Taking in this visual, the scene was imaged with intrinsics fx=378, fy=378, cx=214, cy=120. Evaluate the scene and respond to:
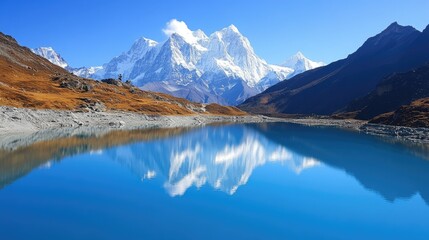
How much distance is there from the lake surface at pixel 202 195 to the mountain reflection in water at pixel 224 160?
15cm

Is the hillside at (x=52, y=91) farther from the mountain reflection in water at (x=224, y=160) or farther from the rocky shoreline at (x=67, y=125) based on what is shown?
the mountain reflection in water at (x=224, y=160)

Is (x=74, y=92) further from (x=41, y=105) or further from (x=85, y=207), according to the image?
(x=85, y=207)

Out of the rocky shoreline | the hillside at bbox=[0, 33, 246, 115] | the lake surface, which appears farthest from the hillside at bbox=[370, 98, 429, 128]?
the hillside at bbox=[0, 33, 246, 115]

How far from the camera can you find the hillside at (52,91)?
87.5 meters

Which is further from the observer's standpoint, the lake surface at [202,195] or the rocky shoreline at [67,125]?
the rocky shoreline at [67,125]

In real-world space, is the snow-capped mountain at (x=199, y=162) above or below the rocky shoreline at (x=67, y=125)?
below

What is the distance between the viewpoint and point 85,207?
77.1ft

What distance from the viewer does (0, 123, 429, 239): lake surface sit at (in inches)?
799

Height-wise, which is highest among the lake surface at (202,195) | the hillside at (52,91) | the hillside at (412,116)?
the hillside at (52,91)

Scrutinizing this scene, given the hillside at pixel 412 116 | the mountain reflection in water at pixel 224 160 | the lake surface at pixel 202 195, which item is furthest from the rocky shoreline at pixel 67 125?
the lake surface at pixel 202 195

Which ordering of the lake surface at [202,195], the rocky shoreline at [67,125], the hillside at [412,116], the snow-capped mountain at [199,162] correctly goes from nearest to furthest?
the lake surface at [202,195], the snow-capped mountain at [199,162], the rocky shoreline at [67,125], the hillside at [412,116]

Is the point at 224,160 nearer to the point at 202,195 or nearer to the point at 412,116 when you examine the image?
the point at 202,195

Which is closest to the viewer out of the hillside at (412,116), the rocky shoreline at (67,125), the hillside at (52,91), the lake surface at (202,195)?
the lake surface at (202,195)

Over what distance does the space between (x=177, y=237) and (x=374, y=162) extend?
3980 centimetres
